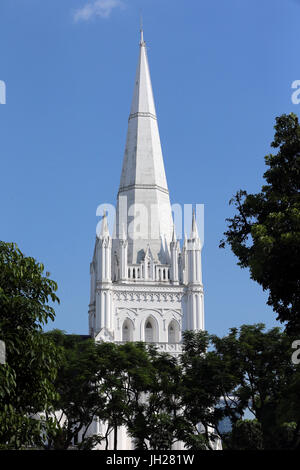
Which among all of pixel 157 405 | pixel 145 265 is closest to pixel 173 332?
pixel 145 265

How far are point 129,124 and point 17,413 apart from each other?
78.9 m


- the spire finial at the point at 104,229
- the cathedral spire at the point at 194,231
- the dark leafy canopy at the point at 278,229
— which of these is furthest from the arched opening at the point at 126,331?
the dark leafy canopy at the point at 278,229

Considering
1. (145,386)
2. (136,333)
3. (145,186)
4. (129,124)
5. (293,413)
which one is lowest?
(293,413)

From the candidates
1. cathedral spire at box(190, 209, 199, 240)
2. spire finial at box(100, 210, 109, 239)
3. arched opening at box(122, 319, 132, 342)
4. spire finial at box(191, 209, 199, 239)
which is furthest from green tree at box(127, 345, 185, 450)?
spire finial at box(191, 209, 199, 239)

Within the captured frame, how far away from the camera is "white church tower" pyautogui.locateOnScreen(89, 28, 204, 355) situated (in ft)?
298

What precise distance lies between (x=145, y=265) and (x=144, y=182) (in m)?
10.1

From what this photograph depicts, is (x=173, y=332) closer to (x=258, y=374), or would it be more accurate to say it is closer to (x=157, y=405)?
(x=157, y=405)

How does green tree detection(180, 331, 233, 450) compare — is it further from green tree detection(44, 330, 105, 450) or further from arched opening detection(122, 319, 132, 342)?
arched opening detection(122, 319, 132, 342)

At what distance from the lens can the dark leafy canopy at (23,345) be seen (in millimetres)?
24250

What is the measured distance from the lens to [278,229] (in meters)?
29.6

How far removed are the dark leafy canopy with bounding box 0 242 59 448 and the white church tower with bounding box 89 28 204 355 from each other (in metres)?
61.8
